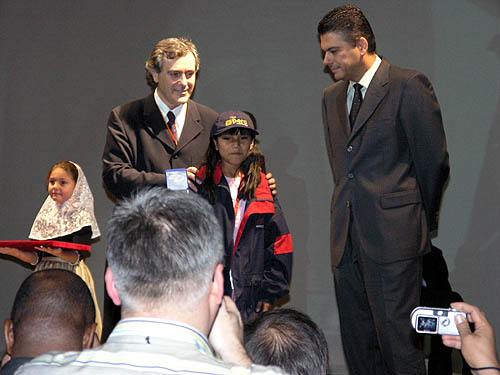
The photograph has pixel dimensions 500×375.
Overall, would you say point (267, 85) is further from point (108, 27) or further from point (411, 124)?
point (411, 124)

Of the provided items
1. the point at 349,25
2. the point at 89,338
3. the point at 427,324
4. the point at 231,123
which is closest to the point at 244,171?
the point at 231,123

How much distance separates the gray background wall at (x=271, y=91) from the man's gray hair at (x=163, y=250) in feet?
10.9

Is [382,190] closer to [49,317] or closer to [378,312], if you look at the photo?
[378,312]

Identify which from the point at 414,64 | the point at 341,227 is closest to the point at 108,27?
the point at 414,64

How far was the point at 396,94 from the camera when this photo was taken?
3107 mm

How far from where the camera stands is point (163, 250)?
3.77 ft

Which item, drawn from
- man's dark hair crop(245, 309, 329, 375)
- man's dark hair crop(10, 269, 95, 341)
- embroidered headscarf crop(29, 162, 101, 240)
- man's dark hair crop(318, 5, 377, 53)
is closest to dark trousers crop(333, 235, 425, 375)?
man's dark hair crop(318, 5, 377, 53)

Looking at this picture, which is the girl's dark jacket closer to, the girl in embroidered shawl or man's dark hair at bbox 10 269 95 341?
the girl in embroidered shawl

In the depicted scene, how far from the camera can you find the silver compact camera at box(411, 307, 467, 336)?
1.50 meters

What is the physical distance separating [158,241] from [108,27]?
384 centimetres

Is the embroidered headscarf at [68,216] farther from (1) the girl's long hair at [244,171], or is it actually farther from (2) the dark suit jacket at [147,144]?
(1) the girl's long hair at [244,171]

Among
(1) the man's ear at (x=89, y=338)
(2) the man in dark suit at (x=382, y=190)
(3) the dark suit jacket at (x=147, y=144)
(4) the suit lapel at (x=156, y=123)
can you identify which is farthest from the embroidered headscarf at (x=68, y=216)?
(1) the man's ear at (x=89, y=338)

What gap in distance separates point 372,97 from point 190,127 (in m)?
0.99

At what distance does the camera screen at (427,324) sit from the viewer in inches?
59.6
